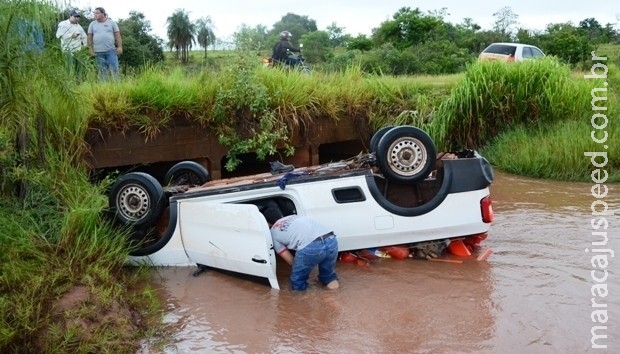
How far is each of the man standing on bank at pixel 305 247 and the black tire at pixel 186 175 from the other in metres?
1.86

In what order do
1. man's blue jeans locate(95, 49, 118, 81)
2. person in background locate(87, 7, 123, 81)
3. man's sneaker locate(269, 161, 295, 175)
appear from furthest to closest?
man's blue jeans locate(95, 49, 118, 81) < person in background locate(87, 7, 123, 81) < man's sneaker locate(269, 161, 295, 175)

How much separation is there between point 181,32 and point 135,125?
2001cm

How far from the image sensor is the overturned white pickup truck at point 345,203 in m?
7.82

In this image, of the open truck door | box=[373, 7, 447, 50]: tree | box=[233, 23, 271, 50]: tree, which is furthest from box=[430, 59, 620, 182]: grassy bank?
box=[373, 7, 447, 50]: tree

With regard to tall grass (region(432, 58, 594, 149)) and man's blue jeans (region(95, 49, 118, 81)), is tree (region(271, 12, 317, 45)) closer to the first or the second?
tall grass (region(432, 58, 594, 149))

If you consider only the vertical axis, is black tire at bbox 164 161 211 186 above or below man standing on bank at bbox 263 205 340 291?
above

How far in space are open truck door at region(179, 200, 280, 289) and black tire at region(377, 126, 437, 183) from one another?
1.54 meters

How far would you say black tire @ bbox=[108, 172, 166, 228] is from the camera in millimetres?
7953

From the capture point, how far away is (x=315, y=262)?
23.6 ft

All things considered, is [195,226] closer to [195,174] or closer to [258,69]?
[195,174]

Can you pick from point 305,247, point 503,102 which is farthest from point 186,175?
point 503,102

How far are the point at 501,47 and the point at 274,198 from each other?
17454 millimetres

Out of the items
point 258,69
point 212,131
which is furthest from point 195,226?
point 258,69

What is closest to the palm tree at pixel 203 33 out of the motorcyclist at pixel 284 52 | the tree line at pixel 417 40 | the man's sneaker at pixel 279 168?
the tree line at pixel 417 40
